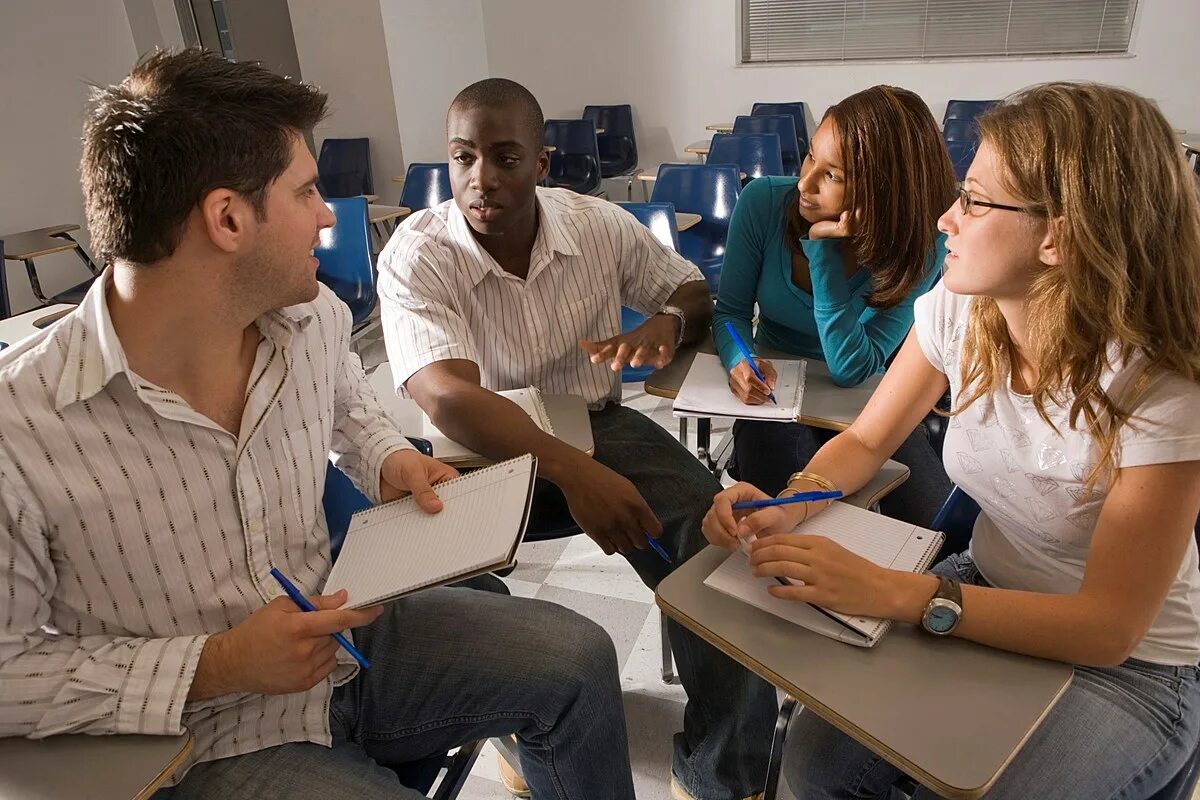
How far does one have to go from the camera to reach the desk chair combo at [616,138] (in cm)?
637

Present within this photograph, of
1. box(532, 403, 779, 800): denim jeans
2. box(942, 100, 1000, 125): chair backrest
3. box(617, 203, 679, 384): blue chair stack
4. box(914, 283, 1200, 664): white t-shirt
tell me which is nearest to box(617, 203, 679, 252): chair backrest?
box(617, 203, 679, 384): blue chair stack

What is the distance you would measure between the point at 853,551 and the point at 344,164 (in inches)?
214

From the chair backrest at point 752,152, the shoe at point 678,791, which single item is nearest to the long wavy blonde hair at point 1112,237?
the shoe at point 678,791

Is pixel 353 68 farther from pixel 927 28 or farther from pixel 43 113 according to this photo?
pixel 927 28

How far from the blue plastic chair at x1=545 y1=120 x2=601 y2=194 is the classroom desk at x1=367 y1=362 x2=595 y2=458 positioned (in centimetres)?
420

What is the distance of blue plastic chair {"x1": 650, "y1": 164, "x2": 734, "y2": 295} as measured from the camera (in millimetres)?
3469

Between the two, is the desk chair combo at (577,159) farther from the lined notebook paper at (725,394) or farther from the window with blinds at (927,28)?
the lined notebook paper at (725,394)

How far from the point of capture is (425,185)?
418 cm

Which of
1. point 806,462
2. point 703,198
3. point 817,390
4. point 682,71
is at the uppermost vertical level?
point 682,71

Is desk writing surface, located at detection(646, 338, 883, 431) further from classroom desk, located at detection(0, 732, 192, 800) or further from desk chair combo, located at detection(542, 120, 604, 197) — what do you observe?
desk chair combo, located at detection(542, 120, 604, 197)

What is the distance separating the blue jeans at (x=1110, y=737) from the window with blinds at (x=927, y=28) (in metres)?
5.65

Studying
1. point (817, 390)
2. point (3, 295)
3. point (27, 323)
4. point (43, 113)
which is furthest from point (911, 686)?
point (43, 113)

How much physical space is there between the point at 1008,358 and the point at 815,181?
2.65ft

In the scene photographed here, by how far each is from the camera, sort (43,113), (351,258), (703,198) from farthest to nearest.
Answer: (43,113), (703,198), (351,258)
